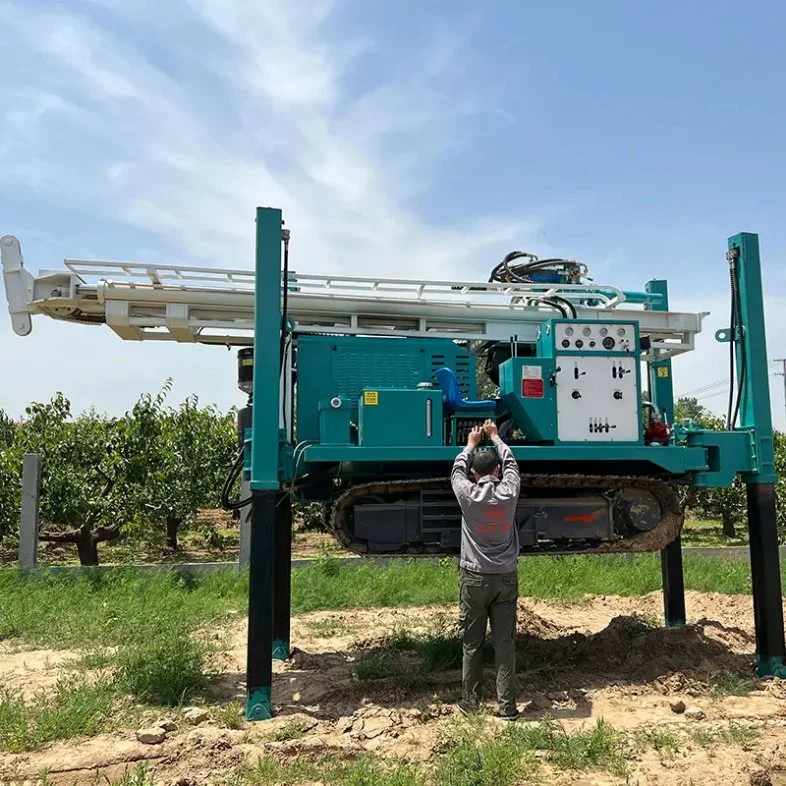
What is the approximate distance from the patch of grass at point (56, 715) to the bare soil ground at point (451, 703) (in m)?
0.13

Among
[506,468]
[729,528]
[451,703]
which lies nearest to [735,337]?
[506,468]

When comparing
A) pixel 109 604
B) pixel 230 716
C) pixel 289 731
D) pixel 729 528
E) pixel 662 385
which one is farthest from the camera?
pixel 729 528

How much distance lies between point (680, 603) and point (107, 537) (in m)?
11.1

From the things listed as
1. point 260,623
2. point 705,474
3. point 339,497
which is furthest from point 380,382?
point 705,474

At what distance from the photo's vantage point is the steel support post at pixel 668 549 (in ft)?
26.0

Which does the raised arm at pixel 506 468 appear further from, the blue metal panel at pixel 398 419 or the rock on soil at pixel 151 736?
the rock on soil at pixel 151 736

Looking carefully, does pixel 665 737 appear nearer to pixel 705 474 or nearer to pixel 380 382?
pixel 705 474

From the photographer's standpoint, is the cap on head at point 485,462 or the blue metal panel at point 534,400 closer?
the cap on head at point 485,462

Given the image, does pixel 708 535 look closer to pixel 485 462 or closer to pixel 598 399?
pixel 598 399

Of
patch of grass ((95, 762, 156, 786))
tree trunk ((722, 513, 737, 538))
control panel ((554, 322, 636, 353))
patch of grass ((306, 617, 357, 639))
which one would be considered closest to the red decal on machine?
control panel ((554, 322, 636, 353))

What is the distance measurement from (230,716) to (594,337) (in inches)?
162

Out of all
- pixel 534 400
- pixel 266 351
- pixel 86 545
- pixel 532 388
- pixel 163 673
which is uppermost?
pixel 266 351

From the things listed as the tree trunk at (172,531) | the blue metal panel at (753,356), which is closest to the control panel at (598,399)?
the blue metal panel at (753,356)

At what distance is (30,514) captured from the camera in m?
10.8
